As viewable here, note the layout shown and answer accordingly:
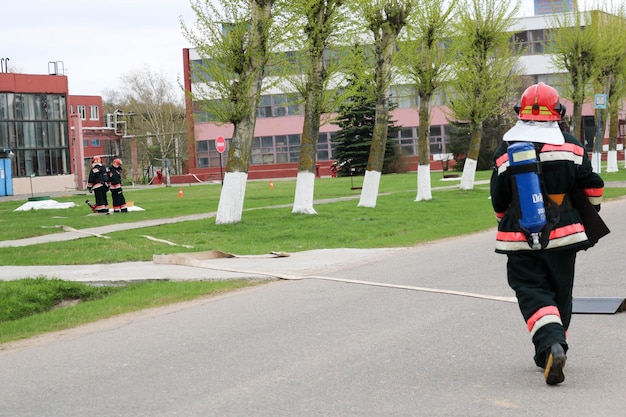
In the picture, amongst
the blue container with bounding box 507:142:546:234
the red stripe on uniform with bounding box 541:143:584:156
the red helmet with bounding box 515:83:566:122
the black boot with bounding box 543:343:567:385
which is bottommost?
the black boot with bounding box 543:343:567:385

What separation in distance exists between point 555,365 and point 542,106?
179cm

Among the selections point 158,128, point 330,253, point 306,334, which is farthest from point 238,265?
point 158,128

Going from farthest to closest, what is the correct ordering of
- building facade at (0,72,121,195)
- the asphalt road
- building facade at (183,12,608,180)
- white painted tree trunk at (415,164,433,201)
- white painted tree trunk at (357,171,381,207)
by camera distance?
building facade at (183,12,608,180), building facade at (0,72,121,195), white painted tree trunk at (415,164,433,201), white painted tree trunk at (357,171,381,207), the asphalt road

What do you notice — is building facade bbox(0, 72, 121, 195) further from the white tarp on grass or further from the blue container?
the blue container

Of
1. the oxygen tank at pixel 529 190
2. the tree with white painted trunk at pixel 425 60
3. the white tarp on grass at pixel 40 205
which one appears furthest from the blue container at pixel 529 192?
the white tarp on grass at pixel 40 205

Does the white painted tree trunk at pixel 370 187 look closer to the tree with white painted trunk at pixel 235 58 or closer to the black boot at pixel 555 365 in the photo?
the tree with white painted trunk at pixel 235 58

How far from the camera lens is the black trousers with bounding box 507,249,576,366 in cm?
635

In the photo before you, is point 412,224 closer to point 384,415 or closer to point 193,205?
point 193,205

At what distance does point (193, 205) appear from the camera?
111 ft

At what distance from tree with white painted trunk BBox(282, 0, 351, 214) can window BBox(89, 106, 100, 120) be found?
298 ft

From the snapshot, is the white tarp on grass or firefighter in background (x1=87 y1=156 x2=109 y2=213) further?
the white tarp on grass

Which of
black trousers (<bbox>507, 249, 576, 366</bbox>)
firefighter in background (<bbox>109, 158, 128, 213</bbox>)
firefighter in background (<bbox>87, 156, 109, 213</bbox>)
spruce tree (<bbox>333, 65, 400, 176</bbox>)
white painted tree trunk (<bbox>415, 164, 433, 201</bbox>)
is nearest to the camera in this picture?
black trousers (<bbox>507, 249, 576, 366</bbox>)

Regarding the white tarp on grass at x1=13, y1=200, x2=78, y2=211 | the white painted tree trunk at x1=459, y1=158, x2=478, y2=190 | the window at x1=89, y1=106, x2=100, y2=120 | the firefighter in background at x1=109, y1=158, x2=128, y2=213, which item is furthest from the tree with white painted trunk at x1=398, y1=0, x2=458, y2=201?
the window at x1=89, y1=106, x2=100, y2=120

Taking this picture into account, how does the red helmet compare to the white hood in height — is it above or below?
above
